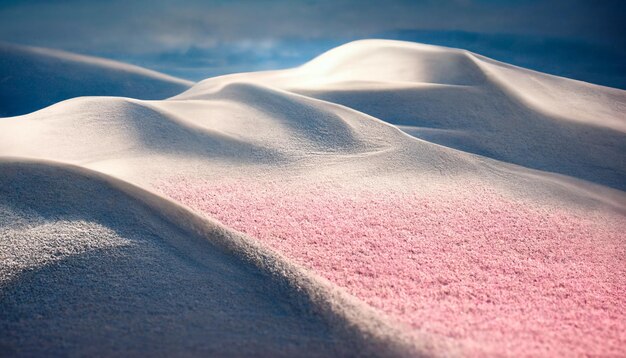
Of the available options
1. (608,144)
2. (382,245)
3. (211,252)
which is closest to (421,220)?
(382,245)

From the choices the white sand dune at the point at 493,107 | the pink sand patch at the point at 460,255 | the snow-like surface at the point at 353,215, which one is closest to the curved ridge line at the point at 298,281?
the snow-like surface at the point at 353,215

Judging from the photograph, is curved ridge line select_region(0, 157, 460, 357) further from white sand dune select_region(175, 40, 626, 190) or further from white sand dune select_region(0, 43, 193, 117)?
white sand dune select_region(0, 43, 193, 117)

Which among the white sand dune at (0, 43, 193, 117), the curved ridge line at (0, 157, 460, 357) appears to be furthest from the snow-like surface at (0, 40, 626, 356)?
the white sand dune at (0, 43, 193, 117)

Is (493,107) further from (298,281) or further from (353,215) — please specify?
(298,281)

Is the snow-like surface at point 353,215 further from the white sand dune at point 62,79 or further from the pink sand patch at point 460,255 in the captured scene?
the white sand dune at point 62,79

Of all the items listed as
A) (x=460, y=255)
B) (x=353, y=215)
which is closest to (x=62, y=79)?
(x=353, y=215)

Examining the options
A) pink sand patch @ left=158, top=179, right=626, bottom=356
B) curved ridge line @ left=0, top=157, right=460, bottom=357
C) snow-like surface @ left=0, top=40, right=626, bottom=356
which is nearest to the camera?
curved ridge line @ left=0, top=157, right=460, bottom=357
